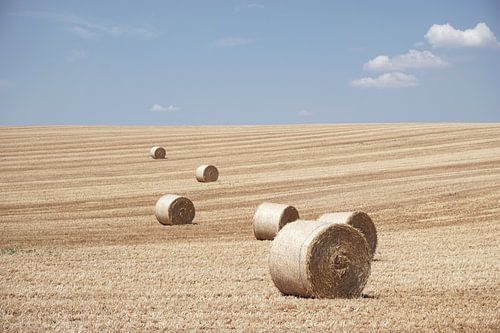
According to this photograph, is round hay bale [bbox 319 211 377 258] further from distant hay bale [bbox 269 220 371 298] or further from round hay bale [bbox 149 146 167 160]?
round hay bale [bbox 149 146 167 160]

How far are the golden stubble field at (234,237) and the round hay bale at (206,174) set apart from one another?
1.94ft

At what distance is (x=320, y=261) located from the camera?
10750 mm

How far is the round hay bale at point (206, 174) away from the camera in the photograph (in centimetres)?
3444

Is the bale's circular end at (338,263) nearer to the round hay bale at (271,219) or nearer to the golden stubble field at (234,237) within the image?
the golden stubble field at (234,237)

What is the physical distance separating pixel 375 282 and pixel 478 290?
181cm

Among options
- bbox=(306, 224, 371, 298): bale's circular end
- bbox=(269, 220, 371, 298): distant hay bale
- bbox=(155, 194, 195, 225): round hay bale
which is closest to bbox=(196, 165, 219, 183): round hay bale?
bbox=(155, 194, 195, 225): round hay bale

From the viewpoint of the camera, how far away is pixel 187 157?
46969mm

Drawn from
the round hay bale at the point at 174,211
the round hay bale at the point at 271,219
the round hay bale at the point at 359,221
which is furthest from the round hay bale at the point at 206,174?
the round hay bale at the point at 359,221

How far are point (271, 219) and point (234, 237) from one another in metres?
1.37

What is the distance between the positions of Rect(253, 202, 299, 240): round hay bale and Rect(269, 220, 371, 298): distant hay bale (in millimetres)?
6874

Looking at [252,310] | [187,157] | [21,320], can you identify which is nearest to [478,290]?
[252,310]

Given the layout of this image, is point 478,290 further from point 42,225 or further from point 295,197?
point 295,197

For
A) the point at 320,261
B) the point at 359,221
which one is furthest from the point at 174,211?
the point at 320,261

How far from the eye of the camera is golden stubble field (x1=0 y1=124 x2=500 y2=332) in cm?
945
